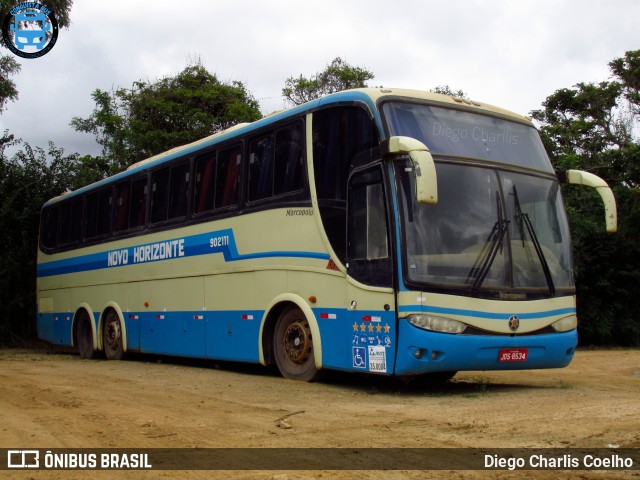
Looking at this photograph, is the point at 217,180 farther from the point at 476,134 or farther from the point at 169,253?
the point at 476,134

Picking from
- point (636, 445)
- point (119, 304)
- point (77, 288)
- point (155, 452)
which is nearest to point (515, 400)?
point (636, 445)

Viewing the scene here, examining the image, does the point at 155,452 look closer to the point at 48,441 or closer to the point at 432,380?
the point at 48,441

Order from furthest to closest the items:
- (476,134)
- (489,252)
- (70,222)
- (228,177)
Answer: (70,222) → (228,177) → (476,134) → (489,252)

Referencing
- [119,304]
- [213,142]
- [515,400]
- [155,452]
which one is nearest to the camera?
[155,452]

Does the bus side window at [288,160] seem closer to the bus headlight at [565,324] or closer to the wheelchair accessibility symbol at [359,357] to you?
the wheelchair accessibility symbol at [359,357]

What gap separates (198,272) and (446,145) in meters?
5.26

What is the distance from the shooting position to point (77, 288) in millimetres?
17688

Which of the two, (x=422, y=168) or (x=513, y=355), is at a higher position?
(x=422, y=168)

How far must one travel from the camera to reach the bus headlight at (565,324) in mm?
9609

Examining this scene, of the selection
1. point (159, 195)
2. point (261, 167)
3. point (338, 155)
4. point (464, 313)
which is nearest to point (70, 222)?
point (159, 195)

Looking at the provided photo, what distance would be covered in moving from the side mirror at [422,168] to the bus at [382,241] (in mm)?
14

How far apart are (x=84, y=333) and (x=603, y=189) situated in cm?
1186

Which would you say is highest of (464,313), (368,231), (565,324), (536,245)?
(368,231)

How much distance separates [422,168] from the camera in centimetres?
822
